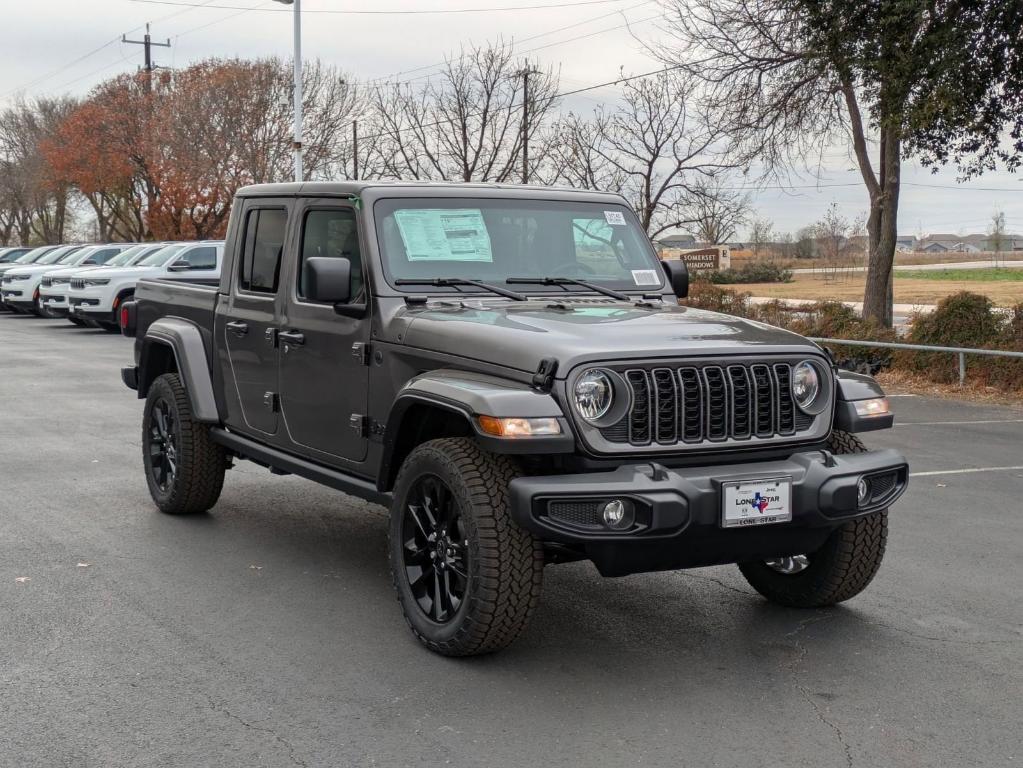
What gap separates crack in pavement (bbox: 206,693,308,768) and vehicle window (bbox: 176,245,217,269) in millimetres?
20506

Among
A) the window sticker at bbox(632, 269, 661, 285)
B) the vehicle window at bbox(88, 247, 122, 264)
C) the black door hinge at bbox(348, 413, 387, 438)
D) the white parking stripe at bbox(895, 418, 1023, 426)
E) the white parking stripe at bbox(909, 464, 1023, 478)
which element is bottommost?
the white parking stripe at bbox(909, 464, 1023, 478)

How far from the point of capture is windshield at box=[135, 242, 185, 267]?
25359 millimetres

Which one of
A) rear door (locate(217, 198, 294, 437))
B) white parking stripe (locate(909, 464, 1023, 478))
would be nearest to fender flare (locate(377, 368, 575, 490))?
rear door (locate(217, 198, 294, 437))

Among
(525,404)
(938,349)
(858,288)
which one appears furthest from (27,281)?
(858,288)

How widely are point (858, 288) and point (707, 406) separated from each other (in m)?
50.2

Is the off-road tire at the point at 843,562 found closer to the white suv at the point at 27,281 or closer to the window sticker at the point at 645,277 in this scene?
the window sticker at the point at 645,277

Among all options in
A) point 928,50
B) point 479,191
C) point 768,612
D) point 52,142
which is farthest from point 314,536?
point 52,142

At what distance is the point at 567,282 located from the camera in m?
6.21

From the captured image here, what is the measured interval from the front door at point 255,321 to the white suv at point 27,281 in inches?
952

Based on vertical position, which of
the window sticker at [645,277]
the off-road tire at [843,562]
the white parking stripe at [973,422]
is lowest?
the white parking stripe at [973,422]

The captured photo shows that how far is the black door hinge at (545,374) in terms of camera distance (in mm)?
4805

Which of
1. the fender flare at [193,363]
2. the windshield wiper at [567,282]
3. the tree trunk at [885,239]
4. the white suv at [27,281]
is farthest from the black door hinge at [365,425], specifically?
the white suv at [27,281]

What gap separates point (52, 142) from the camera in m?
58.1

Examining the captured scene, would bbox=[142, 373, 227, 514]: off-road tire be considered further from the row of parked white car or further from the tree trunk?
the tree trunk
